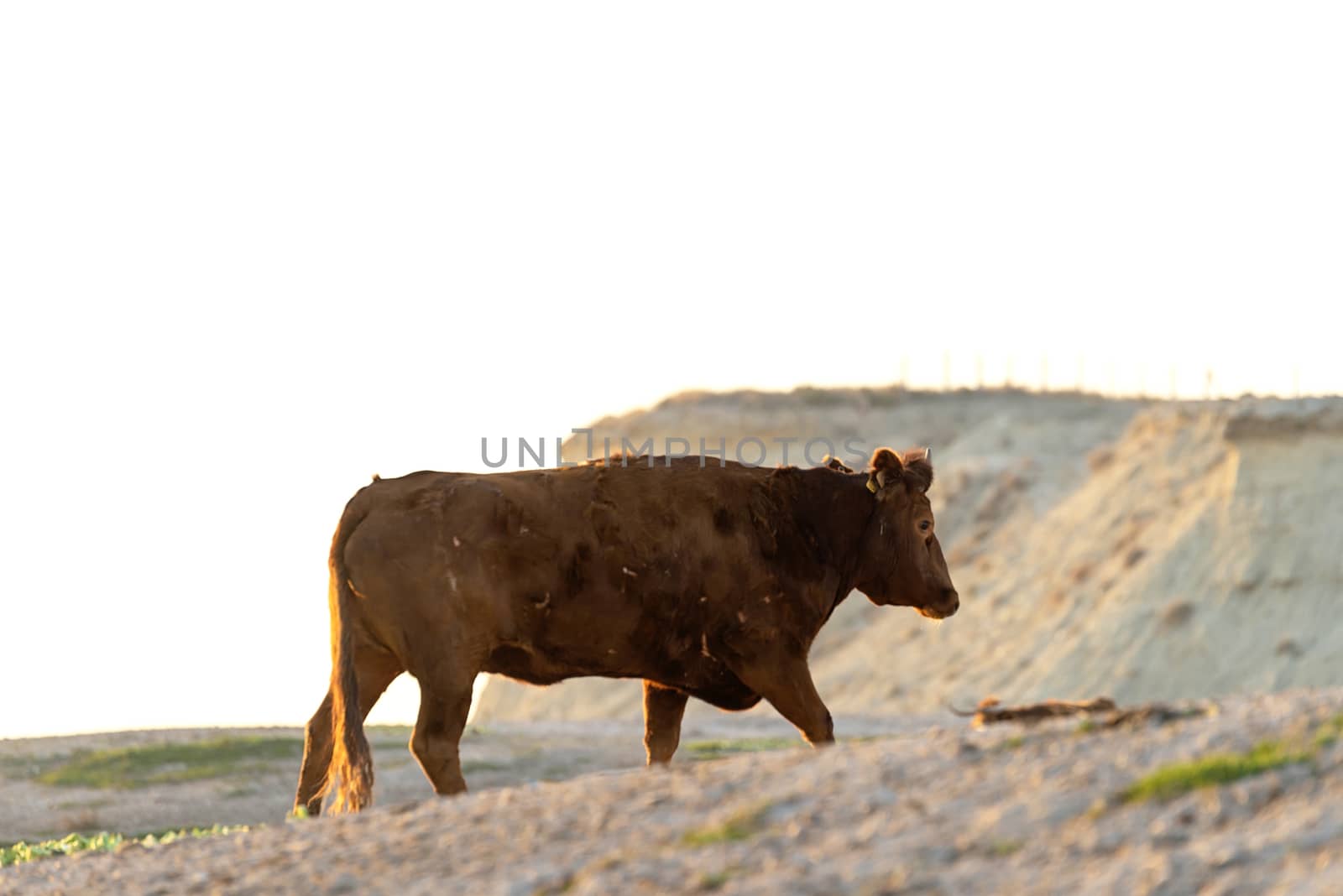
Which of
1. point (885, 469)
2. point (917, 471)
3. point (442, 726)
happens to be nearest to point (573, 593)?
point (442, 726)

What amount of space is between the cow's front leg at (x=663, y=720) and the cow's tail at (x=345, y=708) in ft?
8.27

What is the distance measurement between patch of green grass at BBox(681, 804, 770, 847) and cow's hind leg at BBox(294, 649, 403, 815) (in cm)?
511

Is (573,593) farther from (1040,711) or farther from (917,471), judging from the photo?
(1040,711)

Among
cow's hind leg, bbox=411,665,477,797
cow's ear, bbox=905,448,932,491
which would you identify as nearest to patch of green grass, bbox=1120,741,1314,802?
cow's hind leg, bbox=411,665,477,797

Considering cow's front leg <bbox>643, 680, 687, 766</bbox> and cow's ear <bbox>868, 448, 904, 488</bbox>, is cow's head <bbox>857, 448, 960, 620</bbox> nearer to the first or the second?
cow's ear <bbox>868, 448, 904, 488</bbox>

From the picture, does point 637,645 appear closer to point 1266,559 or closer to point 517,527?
point 517,527

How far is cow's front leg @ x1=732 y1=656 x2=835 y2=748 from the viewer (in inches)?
558

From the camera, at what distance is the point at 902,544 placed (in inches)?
620

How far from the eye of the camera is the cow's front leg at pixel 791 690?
46.5 feet

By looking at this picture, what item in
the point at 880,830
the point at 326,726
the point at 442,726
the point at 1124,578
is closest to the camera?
the point at 880,830

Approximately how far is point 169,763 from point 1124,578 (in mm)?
25961

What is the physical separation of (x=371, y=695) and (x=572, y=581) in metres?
1.68

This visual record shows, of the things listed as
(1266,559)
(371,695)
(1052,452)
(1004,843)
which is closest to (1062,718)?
(1004,843)

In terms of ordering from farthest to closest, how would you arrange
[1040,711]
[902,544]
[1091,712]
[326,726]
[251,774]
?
[251,774]
[902,544]
[326,726]
[1040,711]
[1091,712]
